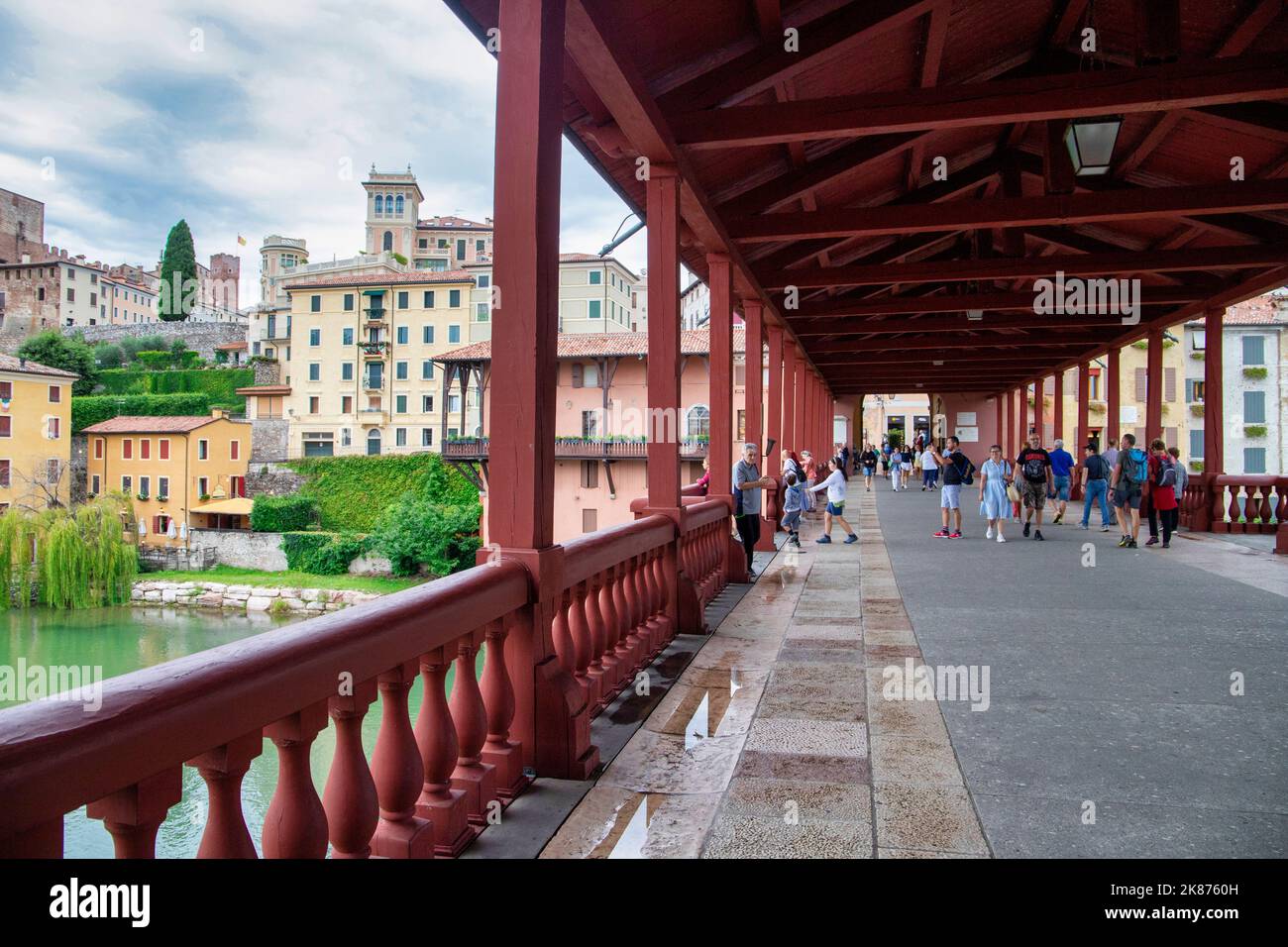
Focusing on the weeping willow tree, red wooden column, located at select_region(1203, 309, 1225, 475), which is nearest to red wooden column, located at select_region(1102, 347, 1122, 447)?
red wooden column, located at select_region(1203, 309, 1225, 475)

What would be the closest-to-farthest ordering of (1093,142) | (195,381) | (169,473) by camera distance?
(1093,142) < (169,473) < (195,381)

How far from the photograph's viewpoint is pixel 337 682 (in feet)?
6.08

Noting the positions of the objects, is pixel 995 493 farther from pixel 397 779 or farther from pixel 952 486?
pixel 397 779

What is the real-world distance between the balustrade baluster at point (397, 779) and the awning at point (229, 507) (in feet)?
143

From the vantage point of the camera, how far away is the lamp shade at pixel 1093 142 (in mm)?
6012

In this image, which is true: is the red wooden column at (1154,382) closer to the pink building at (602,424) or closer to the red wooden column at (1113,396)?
the red wooden column at (1113,396)

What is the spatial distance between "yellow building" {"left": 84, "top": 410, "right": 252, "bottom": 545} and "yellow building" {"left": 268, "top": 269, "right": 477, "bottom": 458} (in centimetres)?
695

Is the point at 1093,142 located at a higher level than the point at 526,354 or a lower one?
higher

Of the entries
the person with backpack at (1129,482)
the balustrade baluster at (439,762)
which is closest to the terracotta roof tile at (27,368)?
the balustrade baluster at (439,762)

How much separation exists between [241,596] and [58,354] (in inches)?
825

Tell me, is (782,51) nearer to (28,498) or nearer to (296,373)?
(28,498)

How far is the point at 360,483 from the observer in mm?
45375

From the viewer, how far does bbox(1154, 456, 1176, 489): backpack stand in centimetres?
1045

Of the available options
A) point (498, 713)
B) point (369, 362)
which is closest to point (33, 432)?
point (498, 713)
